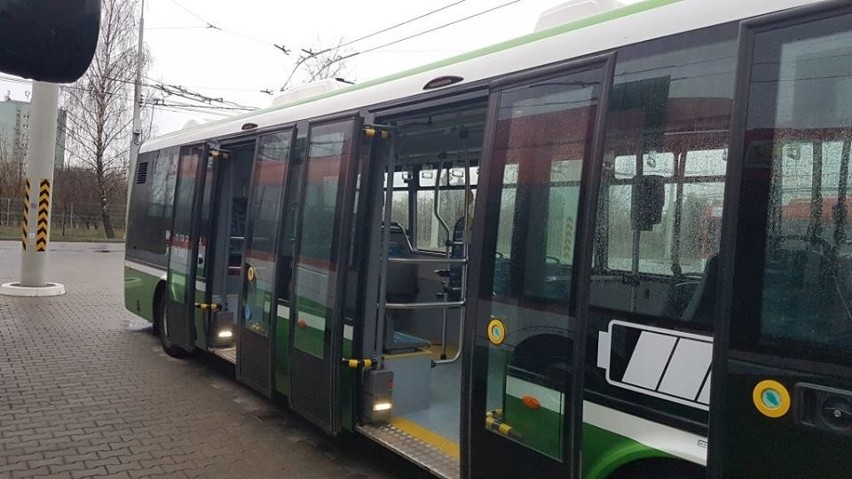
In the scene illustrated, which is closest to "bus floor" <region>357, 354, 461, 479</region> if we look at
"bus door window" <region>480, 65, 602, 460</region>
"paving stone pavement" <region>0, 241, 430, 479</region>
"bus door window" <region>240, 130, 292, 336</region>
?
"paving stone pavement" <region>0, 241, 430, 479</region>

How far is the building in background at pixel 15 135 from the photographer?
1252 inches

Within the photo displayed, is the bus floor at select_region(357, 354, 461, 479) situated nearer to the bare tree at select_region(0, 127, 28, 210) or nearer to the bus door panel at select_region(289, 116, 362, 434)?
the bus door panel at select_region(289, 116, 362, 434)

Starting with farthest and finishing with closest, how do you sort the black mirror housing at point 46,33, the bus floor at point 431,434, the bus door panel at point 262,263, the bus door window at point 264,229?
the bus door window at point 264,229 → the bus door panel at point 262,263 → the bus floor at point 431,434 → the black mirror housing at point 46,33

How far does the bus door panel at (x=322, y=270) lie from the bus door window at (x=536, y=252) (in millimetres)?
1593

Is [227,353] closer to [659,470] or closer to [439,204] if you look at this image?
[439,204]

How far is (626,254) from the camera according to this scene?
2.98 metres

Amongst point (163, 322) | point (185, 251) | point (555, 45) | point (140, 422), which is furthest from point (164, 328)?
point (555, 45)

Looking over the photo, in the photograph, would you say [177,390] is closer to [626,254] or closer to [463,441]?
[463,441]

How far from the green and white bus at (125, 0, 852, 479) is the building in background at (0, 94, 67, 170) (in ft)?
105

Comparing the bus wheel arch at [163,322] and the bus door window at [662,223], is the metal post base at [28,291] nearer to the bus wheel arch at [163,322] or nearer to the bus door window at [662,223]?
the bus wheel arch at [163,322]

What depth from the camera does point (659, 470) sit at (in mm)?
2889

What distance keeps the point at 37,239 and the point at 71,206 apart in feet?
81.7

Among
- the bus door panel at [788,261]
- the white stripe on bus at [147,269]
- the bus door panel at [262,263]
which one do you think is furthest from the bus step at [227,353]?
the bus door panel at [788,261]

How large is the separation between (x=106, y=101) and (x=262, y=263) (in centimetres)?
2900
